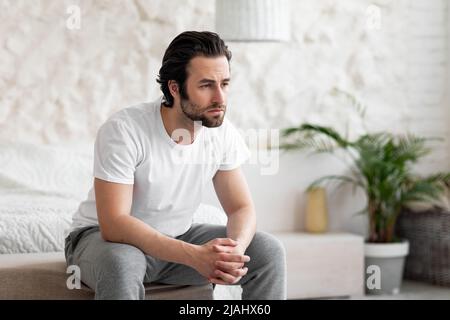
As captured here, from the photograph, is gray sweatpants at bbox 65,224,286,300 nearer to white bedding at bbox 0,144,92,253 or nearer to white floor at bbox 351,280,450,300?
white bedding at bbox 0,144,92,253

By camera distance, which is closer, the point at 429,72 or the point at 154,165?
the point at 154,165

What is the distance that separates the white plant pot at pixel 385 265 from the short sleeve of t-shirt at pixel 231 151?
1.88 meters

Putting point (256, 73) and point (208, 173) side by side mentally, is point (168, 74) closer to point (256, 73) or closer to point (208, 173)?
point (208, 173)

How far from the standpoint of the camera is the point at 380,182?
4.30 m

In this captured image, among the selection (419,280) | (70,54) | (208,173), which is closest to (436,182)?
(419,280)

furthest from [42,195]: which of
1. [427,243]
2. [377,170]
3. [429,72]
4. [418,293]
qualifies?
[429,72]

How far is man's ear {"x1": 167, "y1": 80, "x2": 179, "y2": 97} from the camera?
242 centimetres

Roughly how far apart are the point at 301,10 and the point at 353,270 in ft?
4.63

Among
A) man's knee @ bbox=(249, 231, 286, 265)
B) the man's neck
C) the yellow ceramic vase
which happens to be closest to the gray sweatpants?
man's knee @ bbox=(249, 231, 286, 265)

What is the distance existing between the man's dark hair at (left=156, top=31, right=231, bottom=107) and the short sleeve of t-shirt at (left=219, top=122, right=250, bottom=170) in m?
0.22

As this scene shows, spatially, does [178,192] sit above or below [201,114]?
below

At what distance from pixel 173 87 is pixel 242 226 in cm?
45

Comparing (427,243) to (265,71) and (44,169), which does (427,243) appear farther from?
(44,169)

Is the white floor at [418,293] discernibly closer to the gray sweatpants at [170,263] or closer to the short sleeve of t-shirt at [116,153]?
the gray sweatpants at [170,263]
